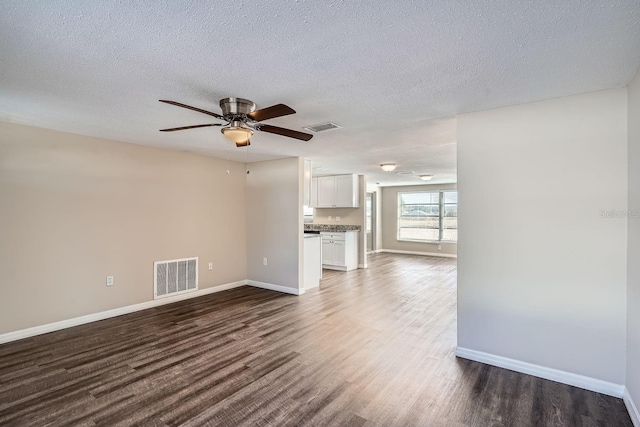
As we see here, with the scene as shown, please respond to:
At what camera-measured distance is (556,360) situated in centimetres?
259

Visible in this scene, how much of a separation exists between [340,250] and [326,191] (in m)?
1.66

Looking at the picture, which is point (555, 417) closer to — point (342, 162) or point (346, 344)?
point (346, 344)

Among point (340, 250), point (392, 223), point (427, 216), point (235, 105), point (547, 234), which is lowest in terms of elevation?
point (340, 250)

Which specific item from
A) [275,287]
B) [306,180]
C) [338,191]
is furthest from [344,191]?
[275,287]

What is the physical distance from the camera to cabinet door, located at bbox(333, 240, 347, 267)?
7418 millimetres

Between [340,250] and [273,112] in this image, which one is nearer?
[273,112]

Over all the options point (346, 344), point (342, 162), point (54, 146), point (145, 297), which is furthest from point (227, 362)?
point (342, 162)

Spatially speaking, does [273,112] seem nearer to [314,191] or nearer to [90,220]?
[90,220]

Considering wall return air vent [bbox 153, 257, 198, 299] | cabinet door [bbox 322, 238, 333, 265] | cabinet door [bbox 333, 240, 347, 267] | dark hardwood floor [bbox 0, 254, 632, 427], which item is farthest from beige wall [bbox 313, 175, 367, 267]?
wall return air vent [bbox 153, 257, 198, 299]

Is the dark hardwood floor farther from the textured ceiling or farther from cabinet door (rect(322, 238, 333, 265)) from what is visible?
cabinet door (rect(322, 238, 333, 265))

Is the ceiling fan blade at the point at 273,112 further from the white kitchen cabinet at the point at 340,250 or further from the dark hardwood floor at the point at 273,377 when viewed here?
the white kitchen cabinet at the point at 340,250

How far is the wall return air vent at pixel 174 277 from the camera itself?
4679 mm

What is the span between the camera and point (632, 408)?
2.13 meters

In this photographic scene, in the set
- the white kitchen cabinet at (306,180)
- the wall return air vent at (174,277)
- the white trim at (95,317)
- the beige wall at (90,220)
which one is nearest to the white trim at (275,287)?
the white trim at (95,317)
